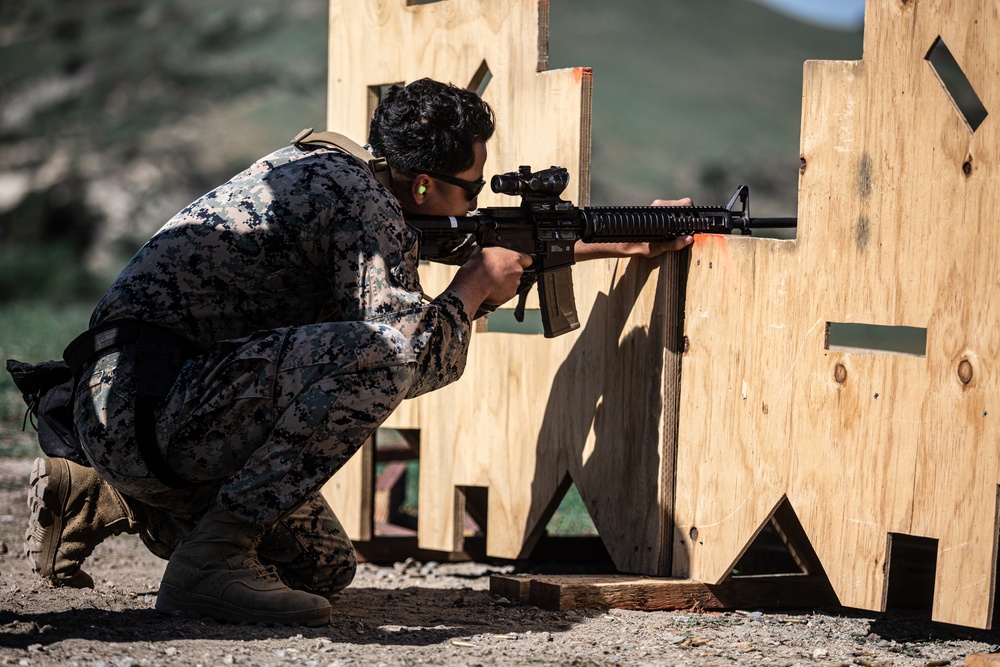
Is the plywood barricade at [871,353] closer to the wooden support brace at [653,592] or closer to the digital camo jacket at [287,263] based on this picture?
the wooden support brace at [653,592]

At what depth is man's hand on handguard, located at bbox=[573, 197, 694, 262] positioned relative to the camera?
394 cm

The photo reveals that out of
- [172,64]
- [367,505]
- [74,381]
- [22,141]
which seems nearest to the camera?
[74,381]

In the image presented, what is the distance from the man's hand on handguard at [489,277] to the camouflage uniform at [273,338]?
0.32 ft

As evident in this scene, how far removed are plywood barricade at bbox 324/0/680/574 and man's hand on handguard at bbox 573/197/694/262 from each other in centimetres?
7

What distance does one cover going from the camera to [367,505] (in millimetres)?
4898

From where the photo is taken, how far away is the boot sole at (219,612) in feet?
10.7

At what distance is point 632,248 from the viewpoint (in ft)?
13.1

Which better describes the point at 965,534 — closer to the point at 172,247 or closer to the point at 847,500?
the point at 847,500

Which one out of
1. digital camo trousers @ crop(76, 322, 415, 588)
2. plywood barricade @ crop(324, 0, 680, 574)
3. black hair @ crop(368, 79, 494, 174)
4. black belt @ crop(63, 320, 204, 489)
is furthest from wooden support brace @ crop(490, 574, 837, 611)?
black hair @ crop(368, 79, 494, 174)

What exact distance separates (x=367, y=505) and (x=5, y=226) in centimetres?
2694

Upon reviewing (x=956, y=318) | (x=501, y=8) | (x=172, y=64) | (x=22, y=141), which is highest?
(x=172, y=64)

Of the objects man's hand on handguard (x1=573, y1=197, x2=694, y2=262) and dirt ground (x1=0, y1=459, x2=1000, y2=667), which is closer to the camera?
dirt ground (x1=0, y1=459, x2=1000, y2=667)

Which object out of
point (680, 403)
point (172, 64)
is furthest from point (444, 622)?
point (172, 64)

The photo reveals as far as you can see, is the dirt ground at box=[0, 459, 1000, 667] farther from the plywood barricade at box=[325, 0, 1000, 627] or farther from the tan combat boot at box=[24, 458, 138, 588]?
the plywood barricade at box=[325, 0, 1000, 627]
